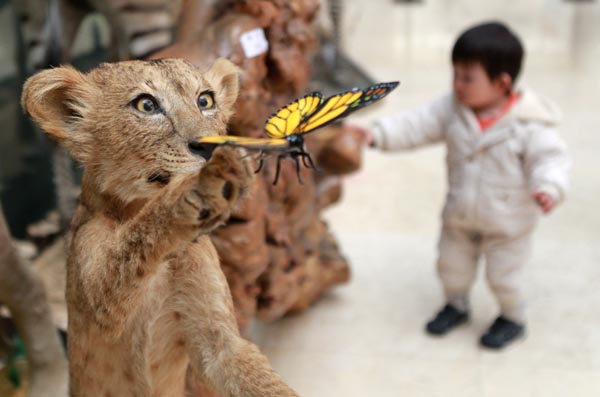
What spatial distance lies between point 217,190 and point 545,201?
4.95 feet

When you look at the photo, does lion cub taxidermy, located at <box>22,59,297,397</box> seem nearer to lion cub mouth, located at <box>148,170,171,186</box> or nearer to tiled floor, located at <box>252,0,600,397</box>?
lion cub mouth, located at <box>148,170,171,186</box>

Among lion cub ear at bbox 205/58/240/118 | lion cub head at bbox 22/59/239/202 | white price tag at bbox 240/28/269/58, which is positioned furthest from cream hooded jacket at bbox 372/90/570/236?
lion cub head at bbox 22/59/239/202

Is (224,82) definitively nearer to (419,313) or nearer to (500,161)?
(500,161)

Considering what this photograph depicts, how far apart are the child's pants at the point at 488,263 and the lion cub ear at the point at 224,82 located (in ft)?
4.67

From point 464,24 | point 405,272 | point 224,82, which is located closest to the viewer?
point 224,82

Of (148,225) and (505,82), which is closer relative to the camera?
(148,225)

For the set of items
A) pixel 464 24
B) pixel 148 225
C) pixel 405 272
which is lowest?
pixel 464 24

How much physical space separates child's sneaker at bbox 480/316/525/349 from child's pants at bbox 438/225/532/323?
2 centimetres

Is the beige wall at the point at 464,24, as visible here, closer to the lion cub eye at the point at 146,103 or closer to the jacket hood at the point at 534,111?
the jacket hood at the point at 534,111

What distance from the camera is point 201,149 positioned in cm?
106

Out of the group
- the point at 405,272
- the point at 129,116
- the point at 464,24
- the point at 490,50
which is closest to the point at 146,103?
the point at 129,116

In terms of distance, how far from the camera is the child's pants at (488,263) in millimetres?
2477

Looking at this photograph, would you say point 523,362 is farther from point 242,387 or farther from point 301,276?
point 242,387

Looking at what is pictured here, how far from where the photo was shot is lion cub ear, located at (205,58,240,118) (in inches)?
49.4
